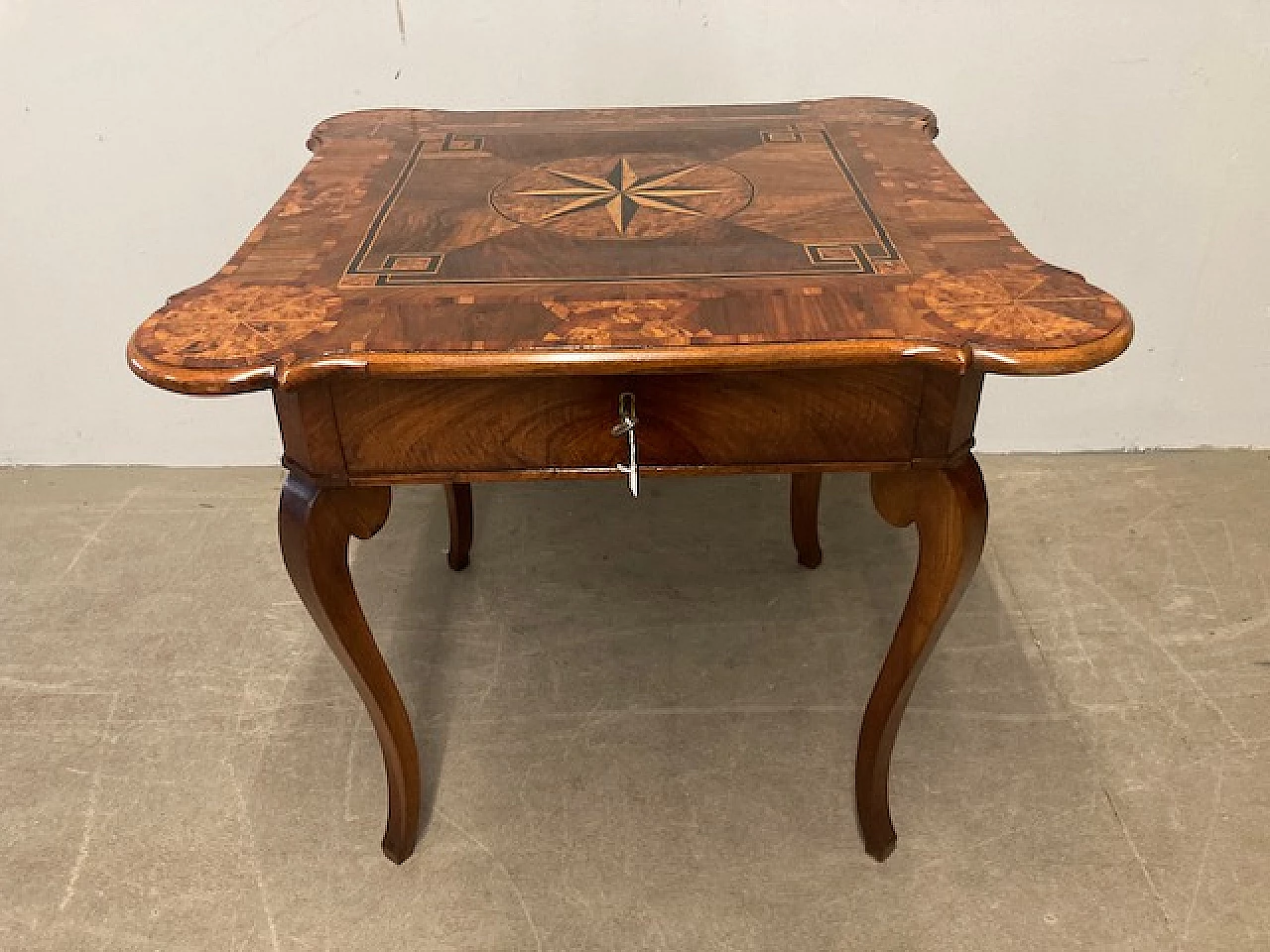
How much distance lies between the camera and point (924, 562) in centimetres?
124

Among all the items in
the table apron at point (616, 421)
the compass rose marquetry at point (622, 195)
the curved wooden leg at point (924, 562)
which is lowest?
the curved wooden leg at point (924, 562)

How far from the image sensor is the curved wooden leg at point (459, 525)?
1.98 m

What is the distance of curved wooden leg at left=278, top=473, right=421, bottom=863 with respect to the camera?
1.16 metres

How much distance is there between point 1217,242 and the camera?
7.10 feet

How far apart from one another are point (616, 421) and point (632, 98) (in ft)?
3.68

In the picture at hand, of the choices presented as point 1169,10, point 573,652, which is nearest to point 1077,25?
point 1169,10

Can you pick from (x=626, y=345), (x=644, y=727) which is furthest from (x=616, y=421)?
(x=644, y=727)

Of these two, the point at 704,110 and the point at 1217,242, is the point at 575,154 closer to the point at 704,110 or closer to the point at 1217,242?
the point at 704,110

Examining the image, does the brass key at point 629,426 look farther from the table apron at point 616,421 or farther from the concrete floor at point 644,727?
the concrete floor at point 644,727

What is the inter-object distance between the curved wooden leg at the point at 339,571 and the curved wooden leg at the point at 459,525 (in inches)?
24.4

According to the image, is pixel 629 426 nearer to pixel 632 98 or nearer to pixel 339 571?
pixel 339 571

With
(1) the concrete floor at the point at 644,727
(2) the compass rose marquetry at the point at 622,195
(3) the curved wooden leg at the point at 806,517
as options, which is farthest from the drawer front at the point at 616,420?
(3) the curved wooden leg at the point at 806,517

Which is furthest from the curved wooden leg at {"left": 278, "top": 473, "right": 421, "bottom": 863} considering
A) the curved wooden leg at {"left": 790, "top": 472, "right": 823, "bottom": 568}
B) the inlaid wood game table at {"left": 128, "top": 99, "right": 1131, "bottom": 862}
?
the curved wooden leg at {"left": 790, "top": 472, "right": 823, "bottom": 568}

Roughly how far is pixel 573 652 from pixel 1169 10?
1605mm
